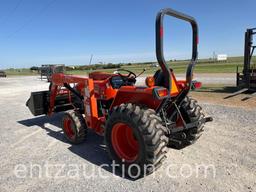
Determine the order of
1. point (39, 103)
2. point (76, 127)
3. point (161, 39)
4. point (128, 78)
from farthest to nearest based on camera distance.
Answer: point (39, 103) → point (128, 78) → point (76, 127) → point (161, 39)

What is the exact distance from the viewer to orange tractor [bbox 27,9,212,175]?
3486mm

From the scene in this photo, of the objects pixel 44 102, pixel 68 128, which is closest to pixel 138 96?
pixel 68 128

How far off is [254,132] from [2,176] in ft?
16.5

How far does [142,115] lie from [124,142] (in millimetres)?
905

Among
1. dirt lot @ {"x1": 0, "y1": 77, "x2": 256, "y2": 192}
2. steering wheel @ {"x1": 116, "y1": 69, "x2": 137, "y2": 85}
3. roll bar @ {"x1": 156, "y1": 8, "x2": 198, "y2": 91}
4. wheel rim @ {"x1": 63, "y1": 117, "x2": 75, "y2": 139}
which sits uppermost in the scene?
roll bar @ {"x1": 156, "y1": 8, "x2": 198, "y2": 91}

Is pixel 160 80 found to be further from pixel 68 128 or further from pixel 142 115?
pixel 68 128

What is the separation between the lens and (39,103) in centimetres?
655

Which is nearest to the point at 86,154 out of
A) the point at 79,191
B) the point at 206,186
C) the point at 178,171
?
the point at 79,191

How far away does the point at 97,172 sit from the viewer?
12.8 feet

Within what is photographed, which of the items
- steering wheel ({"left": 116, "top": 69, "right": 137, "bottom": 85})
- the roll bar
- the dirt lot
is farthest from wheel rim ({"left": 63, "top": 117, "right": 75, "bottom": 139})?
the roll bar

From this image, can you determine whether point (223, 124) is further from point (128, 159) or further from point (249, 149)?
point (128, 159)

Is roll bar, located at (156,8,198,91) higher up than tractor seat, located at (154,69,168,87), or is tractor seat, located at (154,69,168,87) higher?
roll bar, located at (156,8,198,91)

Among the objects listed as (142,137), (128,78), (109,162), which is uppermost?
(128,78)

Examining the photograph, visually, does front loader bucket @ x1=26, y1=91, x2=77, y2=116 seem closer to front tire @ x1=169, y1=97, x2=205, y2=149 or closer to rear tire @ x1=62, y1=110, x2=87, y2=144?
rear tire @ x1=62, y1=110, x2=87, y2=144
